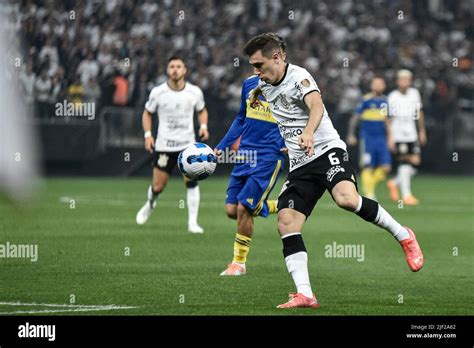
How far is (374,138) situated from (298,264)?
13.2 m

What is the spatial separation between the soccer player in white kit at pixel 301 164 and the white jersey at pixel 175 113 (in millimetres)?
6912

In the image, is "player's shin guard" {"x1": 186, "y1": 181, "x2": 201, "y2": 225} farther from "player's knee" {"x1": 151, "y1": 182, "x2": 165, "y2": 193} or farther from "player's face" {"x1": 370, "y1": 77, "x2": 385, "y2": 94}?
"player's face" {"x1": 370, "y1": 77, "x2": 385, "y2": 94}

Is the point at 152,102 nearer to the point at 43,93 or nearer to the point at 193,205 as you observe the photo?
the point at 193,205

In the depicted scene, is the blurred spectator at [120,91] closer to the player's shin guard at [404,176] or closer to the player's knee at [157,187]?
the player's shin guard at [404,176]

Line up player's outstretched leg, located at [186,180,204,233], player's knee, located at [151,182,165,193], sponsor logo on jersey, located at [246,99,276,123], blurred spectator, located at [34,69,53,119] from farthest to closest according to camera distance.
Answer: blurred spectator, located at [34,69,53,119]
player's knee, located at [151,182,165,193]
player's outstretched leg, located at [186,180,204,233]
sponsor logo on jersey, located at [246,99,276,123]

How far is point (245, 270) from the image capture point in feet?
39.4

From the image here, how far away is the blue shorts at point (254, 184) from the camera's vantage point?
38.9 feet

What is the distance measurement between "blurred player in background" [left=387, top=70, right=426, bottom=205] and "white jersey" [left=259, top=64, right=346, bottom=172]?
12092mm

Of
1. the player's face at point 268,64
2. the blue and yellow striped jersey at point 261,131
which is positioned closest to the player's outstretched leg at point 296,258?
the player's face at point 268,64

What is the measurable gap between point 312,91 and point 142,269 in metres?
3.52

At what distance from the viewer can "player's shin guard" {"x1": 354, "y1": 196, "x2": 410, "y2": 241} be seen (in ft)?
31.3

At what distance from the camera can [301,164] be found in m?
9.66

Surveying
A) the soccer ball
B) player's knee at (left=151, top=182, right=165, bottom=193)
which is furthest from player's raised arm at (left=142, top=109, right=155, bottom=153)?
the soccer ball
